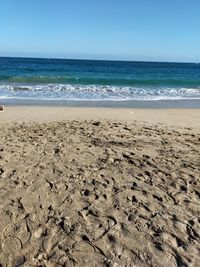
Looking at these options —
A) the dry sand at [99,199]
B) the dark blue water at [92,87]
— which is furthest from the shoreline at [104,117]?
the dark blue water at [92,87]

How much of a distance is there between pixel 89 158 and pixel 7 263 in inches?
103

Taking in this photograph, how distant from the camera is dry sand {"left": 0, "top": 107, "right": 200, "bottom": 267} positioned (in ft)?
10.7

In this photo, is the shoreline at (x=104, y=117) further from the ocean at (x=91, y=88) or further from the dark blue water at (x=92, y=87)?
the dark blue water at (x=92, y=87)

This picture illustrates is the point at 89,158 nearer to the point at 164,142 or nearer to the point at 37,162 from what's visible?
the point at 37,162

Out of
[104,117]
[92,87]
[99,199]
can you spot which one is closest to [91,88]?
[92,87]

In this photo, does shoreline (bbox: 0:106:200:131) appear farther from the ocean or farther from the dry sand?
the ocean

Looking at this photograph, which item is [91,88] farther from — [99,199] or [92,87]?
[99,199]

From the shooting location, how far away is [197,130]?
26.6ft

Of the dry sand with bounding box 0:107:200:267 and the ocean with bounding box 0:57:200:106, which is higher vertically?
the dry sand with bounding box 0:107:200:267

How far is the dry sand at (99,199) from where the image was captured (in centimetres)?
326

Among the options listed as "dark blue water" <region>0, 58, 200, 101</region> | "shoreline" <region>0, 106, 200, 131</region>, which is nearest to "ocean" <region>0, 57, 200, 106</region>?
"dark blue water" <region>0, 58, 200, 101</region>

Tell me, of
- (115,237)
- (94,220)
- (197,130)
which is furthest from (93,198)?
(197,130)

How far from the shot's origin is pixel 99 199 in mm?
4180

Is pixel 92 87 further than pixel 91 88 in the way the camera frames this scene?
Yes
